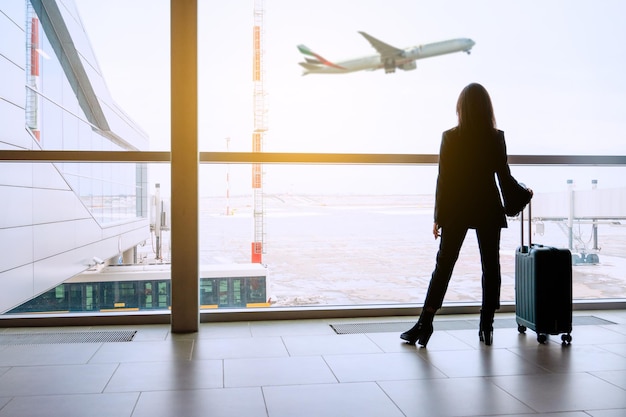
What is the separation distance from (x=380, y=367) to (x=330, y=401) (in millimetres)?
554

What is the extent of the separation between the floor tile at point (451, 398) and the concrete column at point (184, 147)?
161 centimetres

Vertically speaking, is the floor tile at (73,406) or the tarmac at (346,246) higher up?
the tarmac at (346,246)

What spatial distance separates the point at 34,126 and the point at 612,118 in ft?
24.3

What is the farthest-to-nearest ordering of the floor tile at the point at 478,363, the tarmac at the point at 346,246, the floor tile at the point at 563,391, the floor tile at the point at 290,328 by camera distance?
the tarmac at the point at 346,246 < the floor tile at the point at 290,328 < the floor tile at the point at 478,363 < the floor tile at the point at 563,391

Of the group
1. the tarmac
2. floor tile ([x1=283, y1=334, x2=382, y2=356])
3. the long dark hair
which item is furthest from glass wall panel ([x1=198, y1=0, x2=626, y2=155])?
floor tile ([x1=283, y1=334, x2=382, y2=356])

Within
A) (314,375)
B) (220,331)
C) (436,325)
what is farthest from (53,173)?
(314,375)

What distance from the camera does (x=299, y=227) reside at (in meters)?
3.61

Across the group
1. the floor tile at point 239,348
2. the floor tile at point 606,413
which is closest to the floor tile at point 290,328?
the floor tile at point 239,348

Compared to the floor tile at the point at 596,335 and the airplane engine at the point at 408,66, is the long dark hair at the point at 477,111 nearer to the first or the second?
the airplane engine at the point at 408,66

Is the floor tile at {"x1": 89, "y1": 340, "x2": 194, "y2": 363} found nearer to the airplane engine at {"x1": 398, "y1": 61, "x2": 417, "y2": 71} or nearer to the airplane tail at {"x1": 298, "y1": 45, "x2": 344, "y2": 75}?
the airplane tail at {"x1": 298, "y1": 45, "x2": 344, "y2": 75}

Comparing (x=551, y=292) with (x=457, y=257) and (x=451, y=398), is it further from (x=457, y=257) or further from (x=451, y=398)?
(x=451, y=398)

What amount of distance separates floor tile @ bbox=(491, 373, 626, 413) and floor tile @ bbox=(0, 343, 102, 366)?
6.82ft

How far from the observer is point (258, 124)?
3.80 metres

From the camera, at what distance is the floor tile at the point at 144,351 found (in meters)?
2.77
